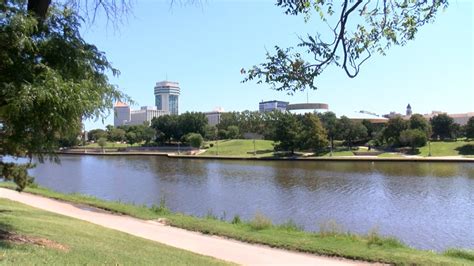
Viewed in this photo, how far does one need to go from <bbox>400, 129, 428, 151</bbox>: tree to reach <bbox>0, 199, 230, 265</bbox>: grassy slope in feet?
264

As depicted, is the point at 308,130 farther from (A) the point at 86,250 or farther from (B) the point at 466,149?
(A) the point at 86,250

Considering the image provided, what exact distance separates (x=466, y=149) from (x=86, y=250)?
8593 cm

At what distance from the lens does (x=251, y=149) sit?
343 feet

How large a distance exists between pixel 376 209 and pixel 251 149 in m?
78.1

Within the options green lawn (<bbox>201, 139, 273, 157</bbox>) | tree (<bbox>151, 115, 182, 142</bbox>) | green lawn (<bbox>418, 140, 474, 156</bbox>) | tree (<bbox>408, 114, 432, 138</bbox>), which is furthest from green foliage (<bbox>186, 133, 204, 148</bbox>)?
green lawn (<bbox>418, 140, 474, 156</bbox>)

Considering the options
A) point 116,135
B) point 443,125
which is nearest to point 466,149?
point 443,125

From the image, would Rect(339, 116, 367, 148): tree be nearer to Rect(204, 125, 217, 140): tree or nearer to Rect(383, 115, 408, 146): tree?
Rect(383, 115, 408, 146): tree

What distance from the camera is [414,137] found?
8456 cm

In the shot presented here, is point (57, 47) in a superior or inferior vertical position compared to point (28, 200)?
superior

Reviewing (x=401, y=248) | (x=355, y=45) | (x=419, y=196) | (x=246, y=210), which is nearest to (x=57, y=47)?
(x=355, y=45)

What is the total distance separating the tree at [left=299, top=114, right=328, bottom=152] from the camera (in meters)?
87.1

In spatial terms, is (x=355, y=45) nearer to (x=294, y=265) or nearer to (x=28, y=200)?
(x=294, y=265)

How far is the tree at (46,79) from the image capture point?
633 centimetres

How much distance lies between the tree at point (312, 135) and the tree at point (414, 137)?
1488 centimetres
